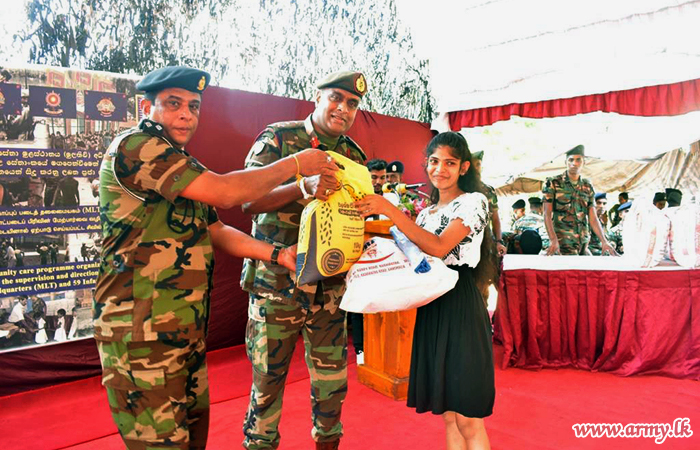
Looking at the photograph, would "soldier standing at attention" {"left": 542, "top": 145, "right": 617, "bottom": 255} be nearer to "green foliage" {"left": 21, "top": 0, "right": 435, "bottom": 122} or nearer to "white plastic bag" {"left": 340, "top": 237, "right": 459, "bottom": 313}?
"green foliage" {"left": 21, "top": 0, "right": 435, "bottom": 122}

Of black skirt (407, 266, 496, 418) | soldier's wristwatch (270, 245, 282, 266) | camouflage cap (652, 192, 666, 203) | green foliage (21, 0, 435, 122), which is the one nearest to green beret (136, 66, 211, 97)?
soldier's wristwatch (270, 245, 282, 266)

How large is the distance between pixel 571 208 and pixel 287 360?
12.8 ft

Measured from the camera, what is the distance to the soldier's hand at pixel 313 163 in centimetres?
152

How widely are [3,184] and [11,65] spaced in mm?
825

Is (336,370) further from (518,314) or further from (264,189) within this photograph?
(518,314)

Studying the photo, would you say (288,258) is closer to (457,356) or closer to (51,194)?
(457,356)

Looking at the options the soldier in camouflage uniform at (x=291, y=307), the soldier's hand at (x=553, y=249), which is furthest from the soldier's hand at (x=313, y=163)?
the soldier's hand at (x=553, y=249)

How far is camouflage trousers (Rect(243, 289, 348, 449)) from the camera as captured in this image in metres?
1.89

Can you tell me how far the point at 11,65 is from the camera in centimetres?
314

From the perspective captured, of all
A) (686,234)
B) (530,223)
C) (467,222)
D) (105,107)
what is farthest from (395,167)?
(530,223)

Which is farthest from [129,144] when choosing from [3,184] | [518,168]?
[518,168]

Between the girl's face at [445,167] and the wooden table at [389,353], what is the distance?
155 cm

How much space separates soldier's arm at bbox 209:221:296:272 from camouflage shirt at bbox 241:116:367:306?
0.51 feet

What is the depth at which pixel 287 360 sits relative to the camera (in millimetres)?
1940
